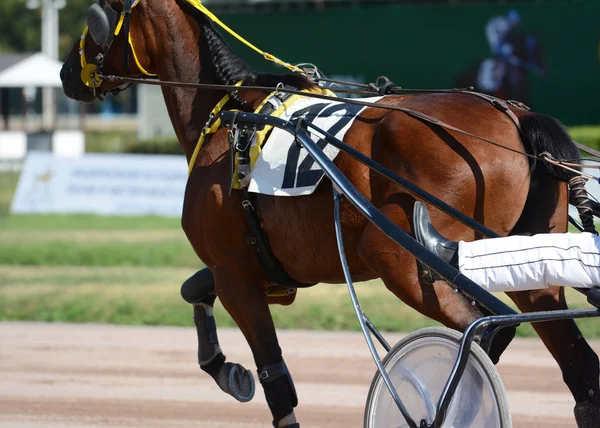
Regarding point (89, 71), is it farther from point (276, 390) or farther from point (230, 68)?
point (276, 390)

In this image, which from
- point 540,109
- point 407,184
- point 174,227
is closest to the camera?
point 407,184

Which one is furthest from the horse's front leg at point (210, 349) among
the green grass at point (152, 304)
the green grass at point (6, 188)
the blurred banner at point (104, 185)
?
the green grass at point (6, 188)

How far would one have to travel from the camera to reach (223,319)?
9188 millimetres

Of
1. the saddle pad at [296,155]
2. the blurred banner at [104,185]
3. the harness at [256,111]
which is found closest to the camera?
the saddle pad at [296,155]

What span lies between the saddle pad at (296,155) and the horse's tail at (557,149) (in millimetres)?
769

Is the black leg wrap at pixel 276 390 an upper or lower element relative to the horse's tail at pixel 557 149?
lower

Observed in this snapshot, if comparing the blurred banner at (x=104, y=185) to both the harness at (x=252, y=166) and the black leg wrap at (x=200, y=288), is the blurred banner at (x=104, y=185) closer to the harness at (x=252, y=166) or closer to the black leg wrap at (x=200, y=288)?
the black leg wrap at (x=200, y=288)

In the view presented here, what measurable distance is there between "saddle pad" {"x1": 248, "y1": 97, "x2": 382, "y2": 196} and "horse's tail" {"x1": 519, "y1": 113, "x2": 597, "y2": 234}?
2.52 feet

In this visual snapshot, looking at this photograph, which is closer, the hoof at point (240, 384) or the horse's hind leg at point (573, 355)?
the horse's hind leg at point (573, 355)

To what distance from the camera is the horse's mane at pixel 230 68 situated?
509 centimetres

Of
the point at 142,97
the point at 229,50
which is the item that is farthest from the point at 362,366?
the point at 142,97

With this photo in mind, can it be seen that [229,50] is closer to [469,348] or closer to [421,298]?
[421,298]

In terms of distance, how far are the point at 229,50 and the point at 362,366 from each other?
2.83m

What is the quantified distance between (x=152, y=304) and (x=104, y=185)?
6082 mm
